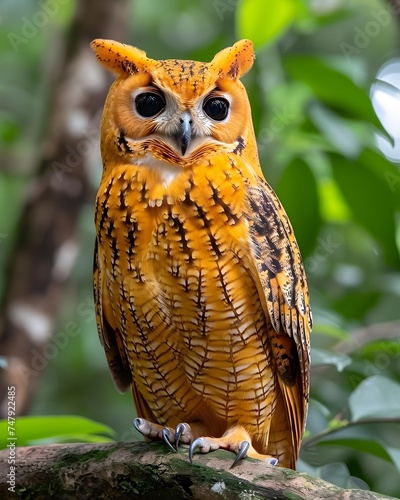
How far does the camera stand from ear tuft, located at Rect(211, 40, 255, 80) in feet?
6.56

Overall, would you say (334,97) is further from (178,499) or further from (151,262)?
(178,499)

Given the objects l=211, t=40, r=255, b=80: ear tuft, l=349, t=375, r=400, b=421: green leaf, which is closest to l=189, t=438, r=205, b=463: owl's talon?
l=349, t=375, r=400, b=421: green leaf

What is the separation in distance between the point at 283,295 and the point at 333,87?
106 cm

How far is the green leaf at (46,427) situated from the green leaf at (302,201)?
3.47 ft

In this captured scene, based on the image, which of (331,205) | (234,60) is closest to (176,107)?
(234,60)

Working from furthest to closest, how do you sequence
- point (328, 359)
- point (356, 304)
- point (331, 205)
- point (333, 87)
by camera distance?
1. point (331, 205)
2. point (356, 304)
3. point (333, 87)
4. point (328, 359)

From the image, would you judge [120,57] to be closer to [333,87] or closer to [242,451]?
[333,87]

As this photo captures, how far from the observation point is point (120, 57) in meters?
2.08

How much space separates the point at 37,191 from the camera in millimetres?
3191

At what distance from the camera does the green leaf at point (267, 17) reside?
2.76 meters

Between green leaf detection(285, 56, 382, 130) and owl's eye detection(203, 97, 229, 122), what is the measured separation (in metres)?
0.80

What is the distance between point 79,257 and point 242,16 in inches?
75.1

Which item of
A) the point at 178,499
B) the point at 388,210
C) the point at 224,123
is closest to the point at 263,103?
the point at 388,210

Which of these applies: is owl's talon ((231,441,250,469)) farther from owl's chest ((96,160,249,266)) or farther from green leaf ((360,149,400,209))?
green leaf ((360,149,400,209))
